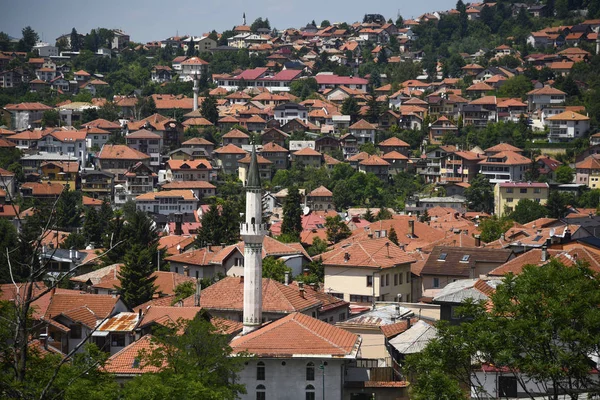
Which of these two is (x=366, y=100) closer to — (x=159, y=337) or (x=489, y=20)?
(x=489, y=20)

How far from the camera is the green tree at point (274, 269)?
51719 mm

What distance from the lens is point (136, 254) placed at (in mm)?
53906

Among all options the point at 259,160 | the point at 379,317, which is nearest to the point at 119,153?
the point at 259,160

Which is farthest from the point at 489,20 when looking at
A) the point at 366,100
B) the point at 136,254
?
the point at 136,254

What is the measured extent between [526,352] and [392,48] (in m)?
143

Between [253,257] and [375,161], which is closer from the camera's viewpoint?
[253,257]

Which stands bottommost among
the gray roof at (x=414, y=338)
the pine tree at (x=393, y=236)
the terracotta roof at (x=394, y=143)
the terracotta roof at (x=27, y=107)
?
the pine tree at (x=393, y=236)

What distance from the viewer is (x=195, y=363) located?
3231 centimetres

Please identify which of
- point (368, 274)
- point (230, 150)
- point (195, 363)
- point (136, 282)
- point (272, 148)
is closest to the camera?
point (195, 363)

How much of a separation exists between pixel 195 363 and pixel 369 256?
71.4 ft

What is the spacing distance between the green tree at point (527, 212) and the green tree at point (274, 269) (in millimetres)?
35097

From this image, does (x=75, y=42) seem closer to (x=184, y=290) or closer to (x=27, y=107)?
(x=27, y=107)

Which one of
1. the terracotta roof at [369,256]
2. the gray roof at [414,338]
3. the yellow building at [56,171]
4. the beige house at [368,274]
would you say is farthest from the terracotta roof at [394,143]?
the gray roof at [414,338]

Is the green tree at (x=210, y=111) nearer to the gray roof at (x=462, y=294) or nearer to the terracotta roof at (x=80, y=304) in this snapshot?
the terracotta roof at (x=80, y=304)
